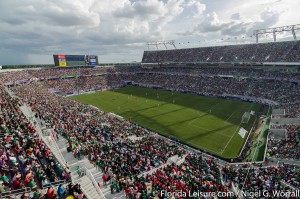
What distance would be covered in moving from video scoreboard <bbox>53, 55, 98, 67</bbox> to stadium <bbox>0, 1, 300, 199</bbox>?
6.44 metres

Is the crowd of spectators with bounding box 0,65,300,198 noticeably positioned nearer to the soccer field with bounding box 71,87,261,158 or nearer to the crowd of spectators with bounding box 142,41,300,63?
the soccer field with bounding box 71,87,261,158

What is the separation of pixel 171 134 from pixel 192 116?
10149mm

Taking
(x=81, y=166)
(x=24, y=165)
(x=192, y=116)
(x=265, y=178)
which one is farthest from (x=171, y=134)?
(x=24, y=165)

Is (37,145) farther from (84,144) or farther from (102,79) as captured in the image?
(102,79)

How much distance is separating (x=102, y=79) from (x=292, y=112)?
67659 millimetres

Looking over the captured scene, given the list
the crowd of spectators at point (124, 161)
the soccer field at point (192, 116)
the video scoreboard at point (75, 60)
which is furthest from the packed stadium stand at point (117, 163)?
the video scoreboard at point (75, 60)

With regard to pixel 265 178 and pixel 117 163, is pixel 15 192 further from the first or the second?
pixel 265 178

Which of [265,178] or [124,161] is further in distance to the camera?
[124,161]

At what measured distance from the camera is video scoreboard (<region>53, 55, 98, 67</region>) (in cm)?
8375

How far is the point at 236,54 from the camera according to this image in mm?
67938

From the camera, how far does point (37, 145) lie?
47.7ft

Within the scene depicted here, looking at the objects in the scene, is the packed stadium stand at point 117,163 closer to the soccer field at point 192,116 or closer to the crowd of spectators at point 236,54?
the soccer field at point 192,116

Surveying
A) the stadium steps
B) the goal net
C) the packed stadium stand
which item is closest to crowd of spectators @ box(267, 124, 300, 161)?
the packed stadium stand

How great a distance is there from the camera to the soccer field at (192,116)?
2905 centimetres
